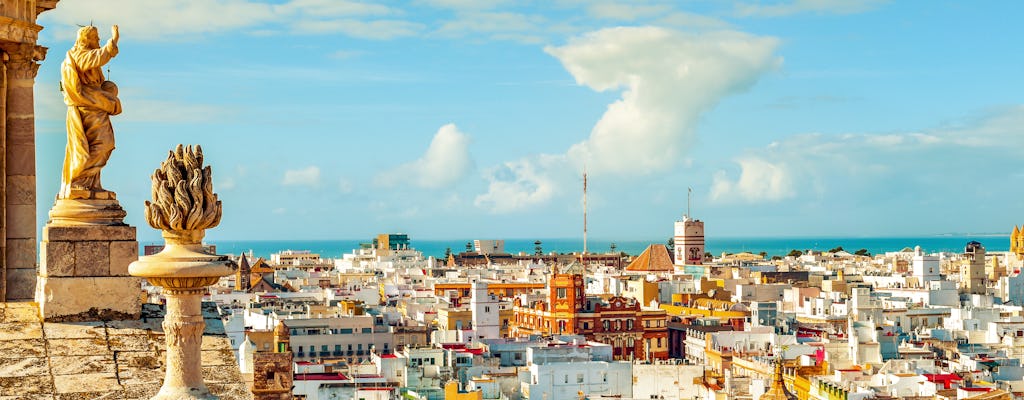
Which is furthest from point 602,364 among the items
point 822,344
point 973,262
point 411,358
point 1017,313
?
point 973,262

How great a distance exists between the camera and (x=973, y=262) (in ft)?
315

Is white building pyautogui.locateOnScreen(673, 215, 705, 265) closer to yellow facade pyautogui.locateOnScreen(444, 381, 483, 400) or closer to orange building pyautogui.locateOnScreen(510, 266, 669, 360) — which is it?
orange building pyautogui.locateOnScreen(510, 266, 669, 360)

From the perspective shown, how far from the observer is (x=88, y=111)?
964 cm

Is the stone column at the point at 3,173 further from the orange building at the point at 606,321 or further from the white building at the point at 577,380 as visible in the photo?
the orange building at the point at 606,321

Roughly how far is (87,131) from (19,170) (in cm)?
123

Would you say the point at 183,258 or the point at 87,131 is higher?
the point at 87,131

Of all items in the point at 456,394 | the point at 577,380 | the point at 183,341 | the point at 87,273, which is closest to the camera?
the point at 183,341

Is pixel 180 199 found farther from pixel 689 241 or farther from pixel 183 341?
pixel 689 241

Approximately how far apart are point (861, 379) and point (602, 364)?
9.00 m

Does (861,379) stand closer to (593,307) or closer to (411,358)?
(411,358)

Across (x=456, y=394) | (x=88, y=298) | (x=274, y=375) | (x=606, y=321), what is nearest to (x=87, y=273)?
(x=88, y=298)

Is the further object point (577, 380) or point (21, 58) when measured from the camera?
point (577, 380)

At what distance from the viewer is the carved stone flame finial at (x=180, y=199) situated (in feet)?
25.7

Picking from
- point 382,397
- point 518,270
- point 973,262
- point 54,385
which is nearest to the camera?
point 54,385
